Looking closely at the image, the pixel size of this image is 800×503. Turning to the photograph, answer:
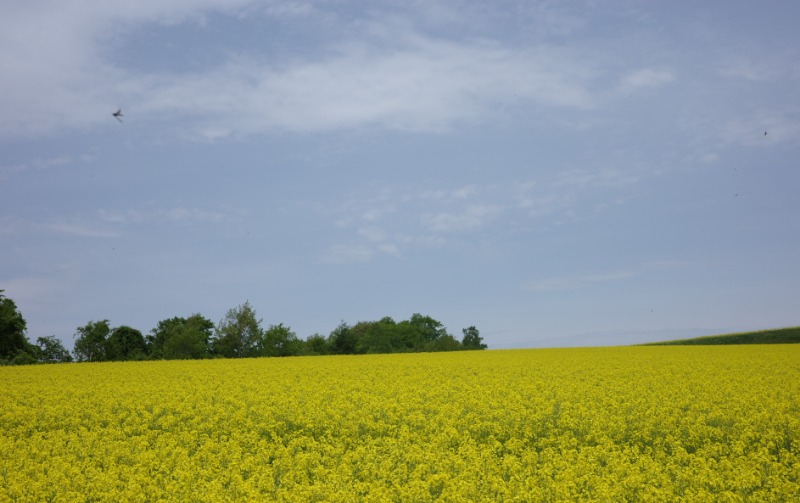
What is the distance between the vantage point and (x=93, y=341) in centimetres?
7925

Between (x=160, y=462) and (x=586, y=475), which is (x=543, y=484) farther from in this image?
(x=160, y=462)

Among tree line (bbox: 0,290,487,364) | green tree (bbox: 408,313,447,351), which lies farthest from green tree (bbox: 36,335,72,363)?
green tree (bbox: 408,313,447,351)

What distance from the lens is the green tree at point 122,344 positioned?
79.1m

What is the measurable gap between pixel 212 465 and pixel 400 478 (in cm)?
427

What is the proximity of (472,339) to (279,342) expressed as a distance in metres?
32.0

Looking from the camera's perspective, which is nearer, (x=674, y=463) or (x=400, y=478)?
(x=400, y=478)

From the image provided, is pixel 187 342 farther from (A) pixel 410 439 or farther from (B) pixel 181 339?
(A) pixel 410 439

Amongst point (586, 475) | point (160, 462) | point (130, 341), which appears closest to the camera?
point (586, 475)

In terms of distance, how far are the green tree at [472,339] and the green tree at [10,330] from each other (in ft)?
183

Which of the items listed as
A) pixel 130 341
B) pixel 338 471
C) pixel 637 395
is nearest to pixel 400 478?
pixel 338 471

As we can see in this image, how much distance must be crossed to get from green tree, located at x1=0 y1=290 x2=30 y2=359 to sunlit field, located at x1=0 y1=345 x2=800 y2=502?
4741 cm

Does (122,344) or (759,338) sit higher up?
(122,344)

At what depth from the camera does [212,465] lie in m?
13.8

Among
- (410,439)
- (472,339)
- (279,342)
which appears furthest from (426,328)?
(410,439)
